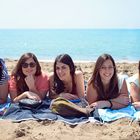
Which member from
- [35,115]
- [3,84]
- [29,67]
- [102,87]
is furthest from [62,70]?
[3,84]

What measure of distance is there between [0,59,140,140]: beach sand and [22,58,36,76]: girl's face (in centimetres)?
103

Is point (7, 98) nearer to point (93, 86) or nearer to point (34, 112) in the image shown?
point (34, 112)

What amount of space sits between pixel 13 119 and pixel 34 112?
36 centimetres

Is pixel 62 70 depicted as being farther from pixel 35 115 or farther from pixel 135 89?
pixel 135 89

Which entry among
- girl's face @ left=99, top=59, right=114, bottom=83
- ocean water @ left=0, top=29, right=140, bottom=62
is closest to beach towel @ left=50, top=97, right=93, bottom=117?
girl's face @ left=99, top=59, right=114, bottom=83

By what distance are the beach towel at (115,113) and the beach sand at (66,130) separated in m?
0.13

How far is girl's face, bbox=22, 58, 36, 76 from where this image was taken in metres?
5.68

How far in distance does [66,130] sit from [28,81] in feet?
4.38

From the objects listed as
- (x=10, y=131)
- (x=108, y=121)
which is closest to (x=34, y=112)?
(x=10, y=131)

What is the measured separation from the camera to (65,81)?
584cm

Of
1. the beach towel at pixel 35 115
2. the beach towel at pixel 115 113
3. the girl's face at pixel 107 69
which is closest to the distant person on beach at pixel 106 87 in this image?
the girl's face at pixel 107 69

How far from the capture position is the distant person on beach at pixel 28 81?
5.67 meters

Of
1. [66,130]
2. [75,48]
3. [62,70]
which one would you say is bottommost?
[75,48]

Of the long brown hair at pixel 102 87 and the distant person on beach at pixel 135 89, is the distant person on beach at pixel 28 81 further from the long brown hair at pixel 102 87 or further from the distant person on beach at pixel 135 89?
the distant person on beach at pixel 135 89
